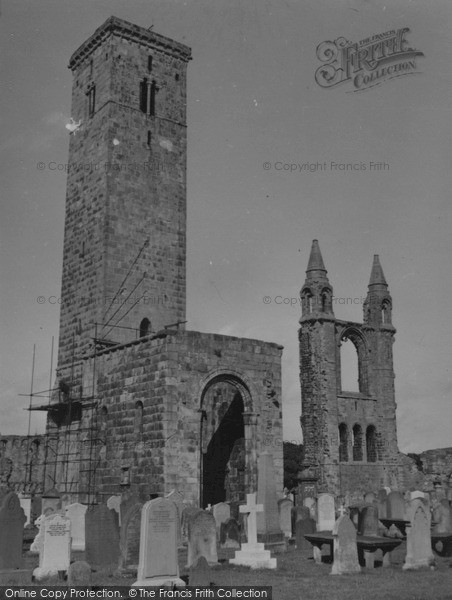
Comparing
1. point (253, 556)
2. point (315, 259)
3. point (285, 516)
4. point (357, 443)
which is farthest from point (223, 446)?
point (315, 259)

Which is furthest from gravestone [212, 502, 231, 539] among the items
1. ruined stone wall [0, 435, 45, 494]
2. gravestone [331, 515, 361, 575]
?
ruined stone wall [0, 435, 45, 494]

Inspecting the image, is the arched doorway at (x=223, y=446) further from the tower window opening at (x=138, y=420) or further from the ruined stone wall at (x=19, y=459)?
the ruined stone wall at (x=19, y=459)

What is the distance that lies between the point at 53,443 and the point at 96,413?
3905 millimetres

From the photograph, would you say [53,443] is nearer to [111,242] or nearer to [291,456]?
[111,242]

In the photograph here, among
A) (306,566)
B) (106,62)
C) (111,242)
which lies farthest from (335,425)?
(306,566)

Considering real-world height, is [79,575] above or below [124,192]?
below

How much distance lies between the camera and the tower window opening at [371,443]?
4559 centimetres

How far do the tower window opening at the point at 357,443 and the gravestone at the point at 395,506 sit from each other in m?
22.7

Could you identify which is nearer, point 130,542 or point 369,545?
point 130,542

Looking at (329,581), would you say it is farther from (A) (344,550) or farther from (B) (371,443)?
(B) (371,443)

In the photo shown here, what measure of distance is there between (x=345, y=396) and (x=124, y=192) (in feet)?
76.8

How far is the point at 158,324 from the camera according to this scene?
27.6 metres

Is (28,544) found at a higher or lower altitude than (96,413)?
lower

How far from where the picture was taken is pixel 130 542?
13.2 metres
